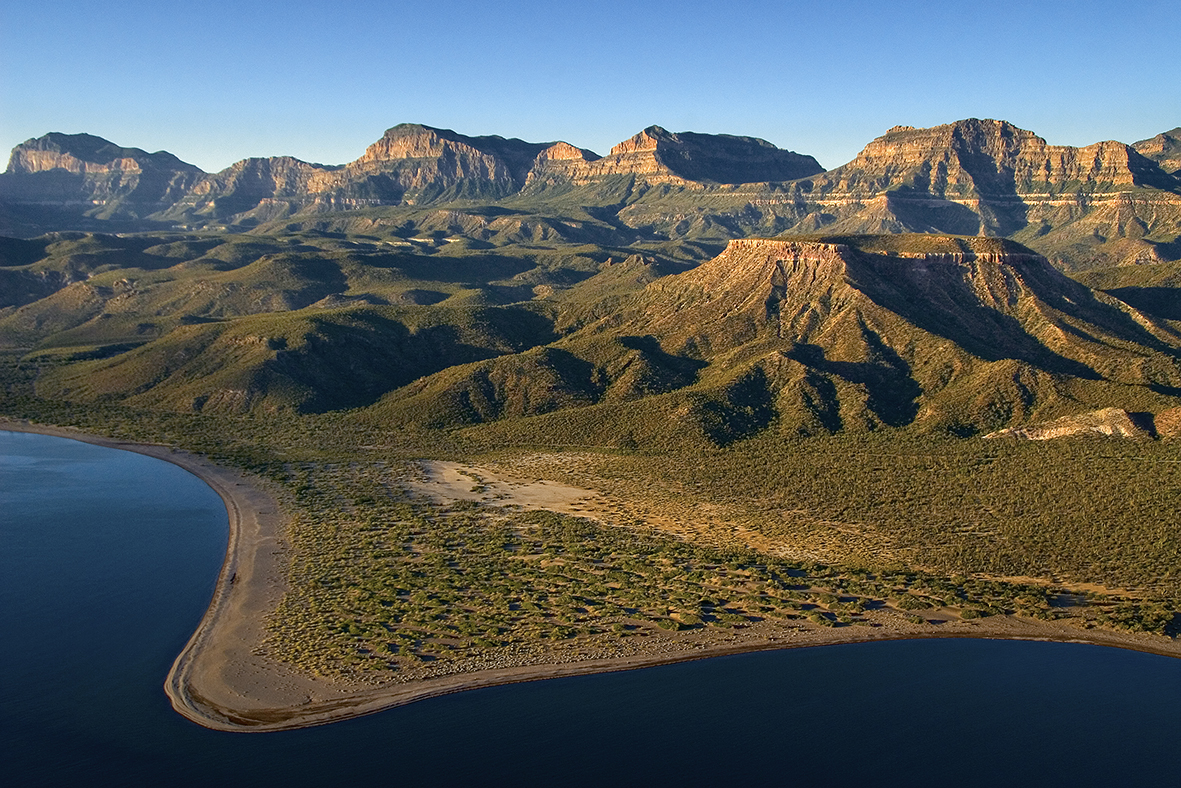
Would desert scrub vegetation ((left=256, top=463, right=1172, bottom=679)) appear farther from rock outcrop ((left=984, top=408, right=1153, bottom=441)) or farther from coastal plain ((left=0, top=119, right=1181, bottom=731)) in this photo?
rock outcrop ((left=984, top=408, right=1153, bottom=441))

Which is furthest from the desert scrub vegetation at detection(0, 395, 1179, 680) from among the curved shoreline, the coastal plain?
the curved shoreline

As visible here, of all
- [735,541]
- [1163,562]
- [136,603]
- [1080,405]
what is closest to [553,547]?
[735,541]

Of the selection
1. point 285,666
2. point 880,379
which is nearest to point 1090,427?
point 880,379

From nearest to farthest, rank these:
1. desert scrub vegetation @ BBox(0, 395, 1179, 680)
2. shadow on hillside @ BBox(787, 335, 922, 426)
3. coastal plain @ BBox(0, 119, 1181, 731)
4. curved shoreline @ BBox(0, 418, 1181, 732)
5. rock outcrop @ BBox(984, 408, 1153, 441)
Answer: curved shoreline @ BBox(0, 418, 1181, 732) < coastal plain @ BBox(0, 119, 1181, 731) < desert scrub vegetation @ BBox(0, 395, 1179, 680) < rock outcrop @ BBox(984, 408, 1153, 441) < shadow on hillside @ BBox(787, 335, 922, 426)

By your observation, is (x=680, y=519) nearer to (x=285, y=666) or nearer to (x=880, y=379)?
(x=285, y=666)

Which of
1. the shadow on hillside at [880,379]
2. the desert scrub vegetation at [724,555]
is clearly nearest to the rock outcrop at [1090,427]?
the desert scrub vegetation at [724,555]

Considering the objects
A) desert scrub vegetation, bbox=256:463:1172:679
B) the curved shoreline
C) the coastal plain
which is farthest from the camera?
the coastal plain

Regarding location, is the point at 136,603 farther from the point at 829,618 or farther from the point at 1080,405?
the point at 1080,405

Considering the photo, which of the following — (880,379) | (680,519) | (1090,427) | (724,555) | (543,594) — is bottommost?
(543,594)
